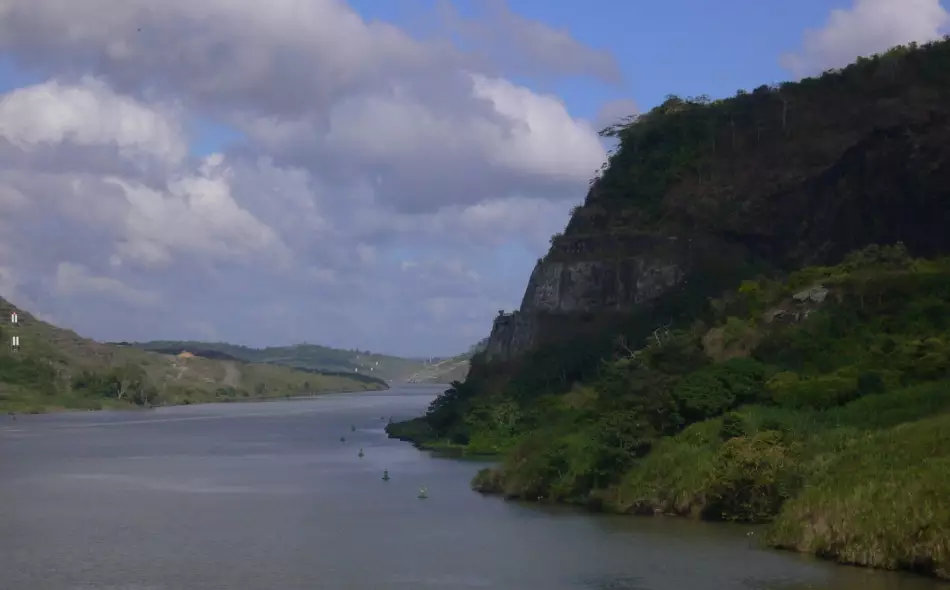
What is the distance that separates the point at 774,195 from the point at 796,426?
64187 mm

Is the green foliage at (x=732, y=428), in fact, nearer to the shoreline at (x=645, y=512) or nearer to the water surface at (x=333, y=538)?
the shoreline at (x=645, y=512)

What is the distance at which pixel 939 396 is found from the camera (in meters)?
52.6

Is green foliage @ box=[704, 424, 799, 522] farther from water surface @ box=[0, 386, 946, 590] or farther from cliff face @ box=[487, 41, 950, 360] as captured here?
cliff face @ box=[487, 41, 950, 360]

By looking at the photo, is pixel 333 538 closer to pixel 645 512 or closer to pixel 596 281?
pixel 645 512

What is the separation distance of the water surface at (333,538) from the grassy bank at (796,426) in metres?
1.66

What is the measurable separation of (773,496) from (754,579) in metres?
12.8

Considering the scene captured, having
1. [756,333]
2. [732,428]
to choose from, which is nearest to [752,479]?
[732,428]

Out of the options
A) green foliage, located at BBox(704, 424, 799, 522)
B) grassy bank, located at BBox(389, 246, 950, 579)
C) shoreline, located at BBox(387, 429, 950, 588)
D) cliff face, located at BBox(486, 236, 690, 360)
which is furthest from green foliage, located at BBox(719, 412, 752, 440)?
cliff face, located at BBox(486, 236, 690, 360)

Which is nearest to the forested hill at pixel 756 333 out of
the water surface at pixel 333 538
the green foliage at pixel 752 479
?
the green foliage at pixel 752 479

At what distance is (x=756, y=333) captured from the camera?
237ft

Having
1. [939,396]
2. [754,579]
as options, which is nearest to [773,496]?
[939,396]

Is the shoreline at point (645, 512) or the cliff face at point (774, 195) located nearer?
the shoreline at point (645, 512)

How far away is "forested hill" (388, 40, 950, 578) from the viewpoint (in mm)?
46000

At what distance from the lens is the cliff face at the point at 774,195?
354 ft
